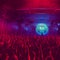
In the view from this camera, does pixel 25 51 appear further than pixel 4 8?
No

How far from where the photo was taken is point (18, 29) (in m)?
1.56

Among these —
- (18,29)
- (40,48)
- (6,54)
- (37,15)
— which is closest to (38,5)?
(37,15)

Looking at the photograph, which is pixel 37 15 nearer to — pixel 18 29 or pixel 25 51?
pixel 18 29

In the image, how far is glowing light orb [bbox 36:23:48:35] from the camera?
1530 mm

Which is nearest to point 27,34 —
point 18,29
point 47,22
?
point 18,29

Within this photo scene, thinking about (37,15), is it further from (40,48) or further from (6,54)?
(6,54)

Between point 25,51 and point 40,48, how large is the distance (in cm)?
12

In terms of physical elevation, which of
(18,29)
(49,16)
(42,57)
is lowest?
(42,57)

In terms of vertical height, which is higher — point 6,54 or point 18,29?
point 18,29

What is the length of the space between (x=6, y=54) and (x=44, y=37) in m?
0.34

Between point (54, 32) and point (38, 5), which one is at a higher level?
point (38, 5)

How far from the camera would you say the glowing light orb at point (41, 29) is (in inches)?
60.2

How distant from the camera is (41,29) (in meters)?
1.54

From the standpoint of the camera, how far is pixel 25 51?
1472 millimetres
